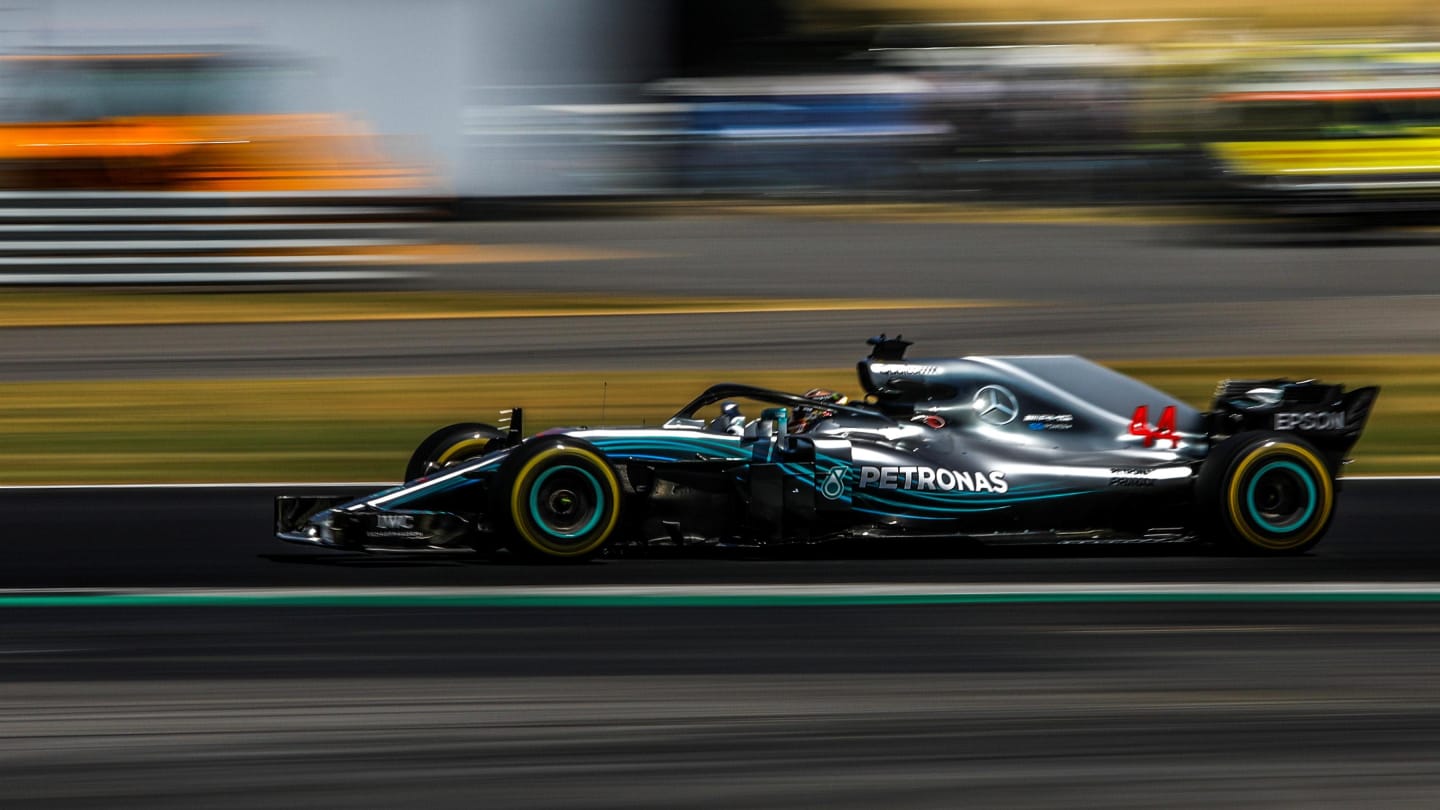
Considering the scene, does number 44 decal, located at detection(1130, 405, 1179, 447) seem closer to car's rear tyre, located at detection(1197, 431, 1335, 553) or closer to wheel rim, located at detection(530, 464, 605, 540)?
car's rear tyre, located at detection(1197, 431, 1335, 553)

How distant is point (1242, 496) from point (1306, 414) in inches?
21.4

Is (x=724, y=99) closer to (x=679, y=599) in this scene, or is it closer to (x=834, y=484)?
(x=834, y=484)

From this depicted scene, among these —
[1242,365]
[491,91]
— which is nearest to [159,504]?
[1242,365]

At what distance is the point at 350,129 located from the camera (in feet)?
67.5

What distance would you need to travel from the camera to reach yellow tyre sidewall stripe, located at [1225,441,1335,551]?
7758 millimetres

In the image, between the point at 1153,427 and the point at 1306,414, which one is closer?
the point at 1306,414

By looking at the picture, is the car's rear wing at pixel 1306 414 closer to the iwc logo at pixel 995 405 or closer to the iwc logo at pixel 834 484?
the iwc logo at pixel 995 405

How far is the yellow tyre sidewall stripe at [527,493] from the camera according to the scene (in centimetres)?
743

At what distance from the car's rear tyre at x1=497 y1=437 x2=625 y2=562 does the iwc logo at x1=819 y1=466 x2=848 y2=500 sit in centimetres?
76

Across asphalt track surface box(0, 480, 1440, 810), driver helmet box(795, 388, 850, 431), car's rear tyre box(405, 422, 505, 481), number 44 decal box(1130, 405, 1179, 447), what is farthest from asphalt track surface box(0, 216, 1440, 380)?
asphalt track surface box(0, 480, 1440, 810)

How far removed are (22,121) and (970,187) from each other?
12.1m

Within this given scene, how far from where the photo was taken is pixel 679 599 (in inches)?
272

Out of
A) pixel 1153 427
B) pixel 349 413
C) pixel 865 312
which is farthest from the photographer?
pixel 865 312

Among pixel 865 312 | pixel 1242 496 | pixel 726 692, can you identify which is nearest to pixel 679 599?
pixel 726 692
